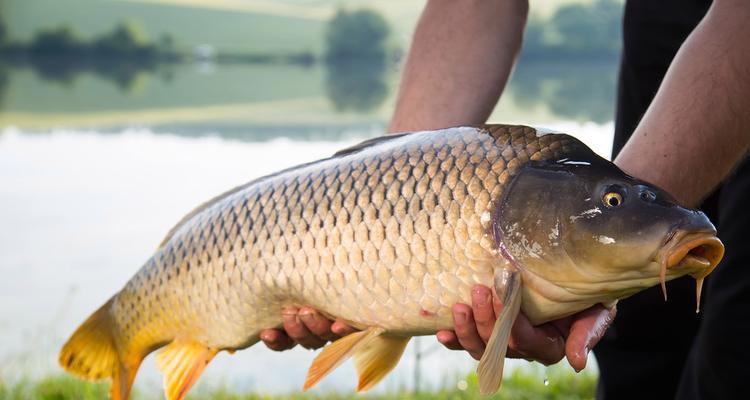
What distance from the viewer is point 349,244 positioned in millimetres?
1361

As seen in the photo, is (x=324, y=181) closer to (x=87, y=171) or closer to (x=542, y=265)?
(x=542, y=265)

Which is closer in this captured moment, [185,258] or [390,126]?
[185,258]

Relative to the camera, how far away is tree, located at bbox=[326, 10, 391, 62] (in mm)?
31672

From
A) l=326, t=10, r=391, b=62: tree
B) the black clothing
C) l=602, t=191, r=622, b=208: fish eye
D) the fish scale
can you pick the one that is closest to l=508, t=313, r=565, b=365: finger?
the fish scale

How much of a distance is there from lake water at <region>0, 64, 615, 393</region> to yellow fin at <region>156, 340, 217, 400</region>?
0.72m

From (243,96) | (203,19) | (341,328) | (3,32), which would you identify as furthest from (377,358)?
(3,32)

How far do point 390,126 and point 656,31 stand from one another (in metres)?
0.64

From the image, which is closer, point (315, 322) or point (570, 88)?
point (315, 322)

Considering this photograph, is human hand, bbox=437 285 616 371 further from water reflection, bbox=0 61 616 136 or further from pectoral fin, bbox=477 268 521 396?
water reflection, bbox=0 61 616 136

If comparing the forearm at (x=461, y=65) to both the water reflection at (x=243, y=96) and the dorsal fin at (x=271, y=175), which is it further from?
the water reflection at (x=243, y=96)

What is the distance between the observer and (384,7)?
32.1 meters

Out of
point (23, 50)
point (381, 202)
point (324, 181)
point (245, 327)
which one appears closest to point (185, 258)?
point (245, 327)

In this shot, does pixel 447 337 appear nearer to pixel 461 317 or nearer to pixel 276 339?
pixel 461 317

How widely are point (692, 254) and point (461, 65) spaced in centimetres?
80
